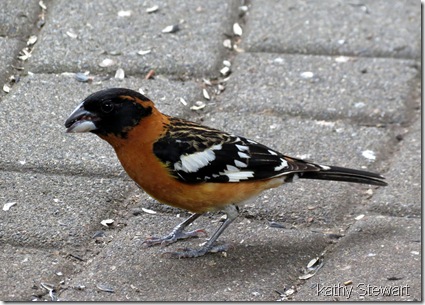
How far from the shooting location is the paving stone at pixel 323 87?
5.92 metres

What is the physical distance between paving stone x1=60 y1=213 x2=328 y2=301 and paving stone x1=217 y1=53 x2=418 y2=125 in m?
1.25

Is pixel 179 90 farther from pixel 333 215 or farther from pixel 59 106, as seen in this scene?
pixel 333 215

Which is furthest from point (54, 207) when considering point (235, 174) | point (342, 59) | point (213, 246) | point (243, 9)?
point (243, 9)

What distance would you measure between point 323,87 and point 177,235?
1.89m

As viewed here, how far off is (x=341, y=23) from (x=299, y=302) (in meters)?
3.16

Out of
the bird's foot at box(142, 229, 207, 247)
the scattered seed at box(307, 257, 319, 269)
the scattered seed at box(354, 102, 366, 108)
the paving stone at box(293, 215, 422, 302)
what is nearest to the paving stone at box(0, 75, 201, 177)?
the bird's foot at box(142, 229, 207, 247)

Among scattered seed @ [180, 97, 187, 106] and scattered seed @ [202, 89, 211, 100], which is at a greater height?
scattered seed @ [180, 97, 187, 106]

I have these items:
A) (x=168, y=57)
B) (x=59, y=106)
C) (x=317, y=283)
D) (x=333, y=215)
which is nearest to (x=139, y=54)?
(x=168, y=57)

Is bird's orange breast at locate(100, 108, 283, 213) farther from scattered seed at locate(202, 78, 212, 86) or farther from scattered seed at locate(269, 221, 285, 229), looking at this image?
scattered seed at locate(202, 78, 212, 86)

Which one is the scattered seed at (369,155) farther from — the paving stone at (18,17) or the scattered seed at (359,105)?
the paving stone at (18,17)

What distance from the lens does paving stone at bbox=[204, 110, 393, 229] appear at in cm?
498

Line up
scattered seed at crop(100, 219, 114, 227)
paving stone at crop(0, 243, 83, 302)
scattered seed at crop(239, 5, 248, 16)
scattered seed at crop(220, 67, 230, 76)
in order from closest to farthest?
paving stone at crop(0, 243, 83, 302) → scattered seed at crop(100, 219, 114, 227) → scattered seed at crop(220, 67, 230, 76) → scattered seed at crop(239, 5, 248, 16)

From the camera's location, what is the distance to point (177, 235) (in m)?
4.71

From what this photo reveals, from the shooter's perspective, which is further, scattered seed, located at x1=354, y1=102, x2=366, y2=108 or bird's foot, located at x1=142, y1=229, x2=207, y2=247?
scattered seed, located at x1=354, y1=102, x2=366, y2=108
